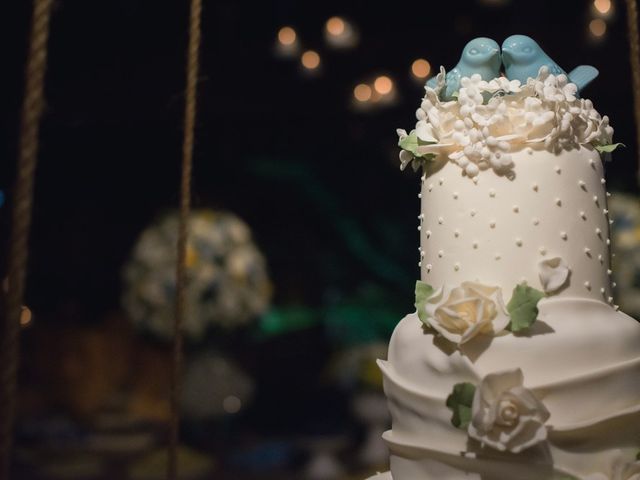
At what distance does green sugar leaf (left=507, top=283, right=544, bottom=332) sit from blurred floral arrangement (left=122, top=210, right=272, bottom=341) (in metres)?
1.59

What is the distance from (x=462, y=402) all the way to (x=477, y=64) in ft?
1.85

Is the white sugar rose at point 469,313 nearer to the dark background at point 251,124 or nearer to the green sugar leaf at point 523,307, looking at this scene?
the green sugar leaf at point 523,307

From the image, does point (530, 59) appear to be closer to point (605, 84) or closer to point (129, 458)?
point (605, 84)

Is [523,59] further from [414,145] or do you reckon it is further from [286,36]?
[286,36]

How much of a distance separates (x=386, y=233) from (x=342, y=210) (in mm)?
245

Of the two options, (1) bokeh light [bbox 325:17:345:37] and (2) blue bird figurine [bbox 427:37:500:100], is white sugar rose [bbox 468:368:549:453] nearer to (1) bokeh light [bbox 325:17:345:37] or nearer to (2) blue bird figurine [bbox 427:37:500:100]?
(2) blue bird figurine [bbox 427:37:500:100]

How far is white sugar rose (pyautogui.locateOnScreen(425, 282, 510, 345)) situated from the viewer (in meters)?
1.08

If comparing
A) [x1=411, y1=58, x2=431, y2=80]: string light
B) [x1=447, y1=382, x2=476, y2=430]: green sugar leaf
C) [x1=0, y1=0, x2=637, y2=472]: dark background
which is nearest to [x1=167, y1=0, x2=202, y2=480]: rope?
[x1=447, y1=382, x2=476, y2=430]: green sugar leaf

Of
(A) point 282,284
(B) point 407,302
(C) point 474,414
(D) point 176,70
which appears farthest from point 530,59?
(A) point 282,284

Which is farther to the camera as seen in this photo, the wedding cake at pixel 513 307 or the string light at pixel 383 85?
the string light at pixel 383 85

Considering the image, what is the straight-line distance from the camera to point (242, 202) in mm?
3531

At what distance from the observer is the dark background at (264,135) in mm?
2709

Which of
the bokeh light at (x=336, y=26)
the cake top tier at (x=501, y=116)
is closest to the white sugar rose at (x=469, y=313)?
the cake top tier at (x=501, y=116)

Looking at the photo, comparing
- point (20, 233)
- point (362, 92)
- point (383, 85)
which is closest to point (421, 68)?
point (383, 85)
